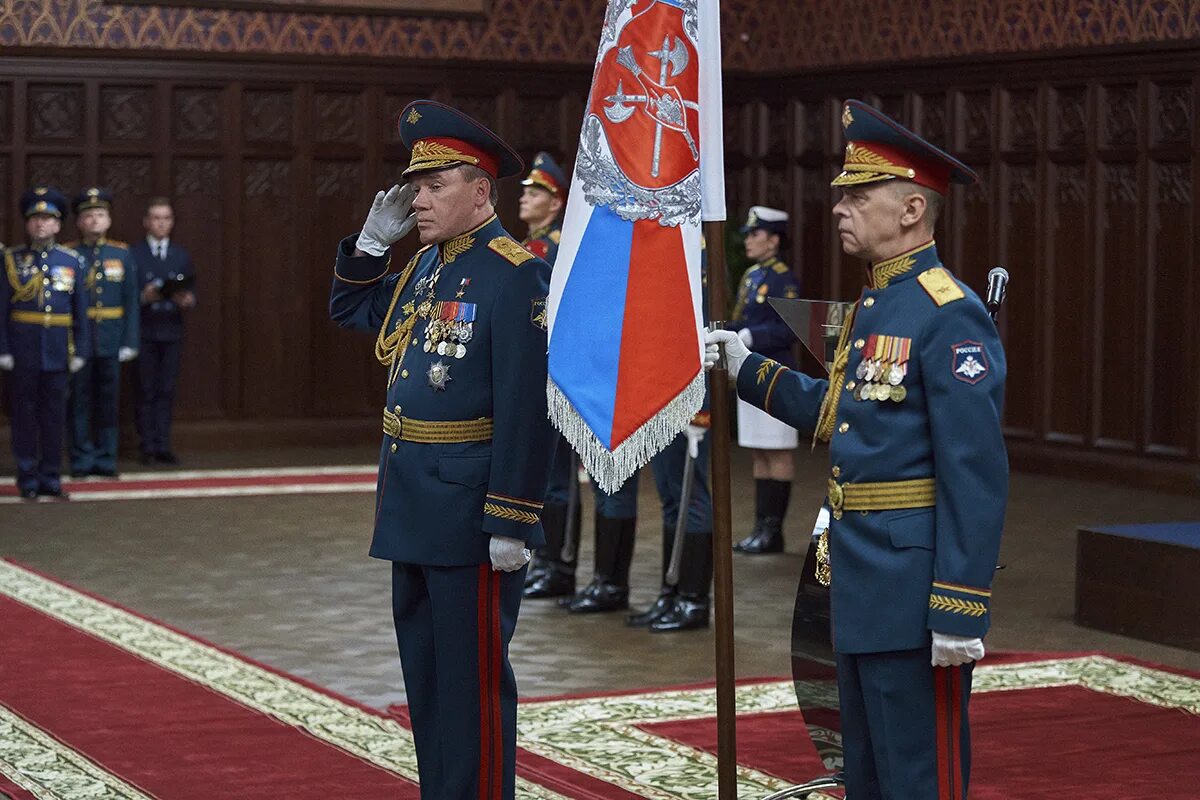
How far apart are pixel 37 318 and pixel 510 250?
7110mm

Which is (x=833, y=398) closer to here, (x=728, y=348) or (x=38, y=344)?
(x=728, y=348)

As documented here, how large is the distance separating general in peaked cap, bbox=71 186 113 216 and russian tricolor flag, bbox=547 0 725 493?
8.45 meters

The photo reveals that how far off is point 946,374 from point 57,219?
27.2 ft

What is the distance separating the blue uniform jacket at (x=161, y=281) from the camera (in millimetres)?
12312

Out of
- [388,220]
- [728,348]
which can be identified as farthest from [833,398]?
[388,220]

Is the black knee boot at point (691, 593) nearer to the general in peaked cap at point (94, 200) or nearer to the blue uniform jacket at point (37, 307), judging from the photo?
the blue uniform jacket at point (37, 307)

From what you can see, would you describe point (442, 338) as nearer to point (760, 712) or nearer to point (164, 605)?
point (760, 712)

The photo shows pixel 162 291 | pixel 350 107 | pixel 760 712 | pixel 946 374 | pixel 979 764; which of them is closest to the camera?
pixel 946 374

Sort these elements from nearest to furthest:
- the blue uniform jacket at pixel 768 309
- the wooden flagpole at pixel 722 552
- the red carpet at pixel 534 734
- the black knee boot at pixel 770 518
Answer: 1. the wooden flagpole at pixel 722 552
2. the red carpet at pixel 534 734
3. the blue uniform jacket at pixel 768 309
4. the black knee boot at pixel 770 518

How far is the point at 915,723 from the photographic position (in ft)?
11.2

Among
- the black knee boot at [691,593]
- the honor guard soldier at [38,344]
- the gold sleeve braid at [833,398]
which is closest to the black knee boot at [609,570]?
the black knee boot at [691,593]

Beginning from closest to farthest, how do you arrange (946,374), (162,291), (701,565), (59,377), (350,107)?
(946,374)
(701,565)
(59,377)
(162,291)
(350,107)

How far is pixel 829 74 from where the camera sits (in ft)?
44.8

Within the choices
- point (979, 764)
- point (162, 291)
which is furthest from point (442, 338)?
point (162, 291)
